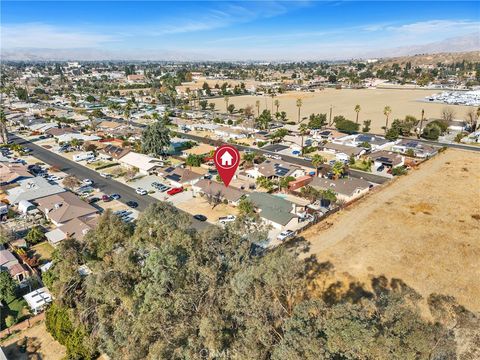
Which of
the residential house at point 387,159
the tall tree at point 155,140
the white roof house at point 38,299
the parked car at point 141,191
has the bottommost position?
the white roof house at point 38,299

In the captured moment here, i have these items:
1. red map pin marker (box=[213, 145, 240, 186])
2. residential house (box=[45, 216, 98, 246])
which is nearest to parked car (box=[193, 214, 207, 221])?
residential house (box=[45, 216, 98, 246])

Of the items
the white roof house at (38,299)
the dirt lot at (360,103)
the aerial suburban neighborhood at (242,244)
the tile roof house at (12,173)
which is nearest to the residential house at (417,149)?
the aerial suburban neighborhood at (242,244)

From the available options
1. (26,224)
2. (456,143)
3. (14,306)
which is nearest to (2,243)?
(26,224)

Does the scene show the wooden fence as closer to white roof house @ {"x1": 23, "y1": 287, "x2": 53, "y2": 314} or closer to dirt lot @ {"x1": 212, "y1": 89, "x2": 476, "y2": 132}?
white roof house @ {"x1": 23, "y1": 287, "x2": 53, "y2": 314}

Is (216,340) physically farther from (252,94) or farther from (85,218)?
(252,94)

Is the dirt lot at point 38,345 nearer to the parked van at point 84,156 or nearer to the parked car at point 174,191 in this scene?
the parked car at point 174,191
